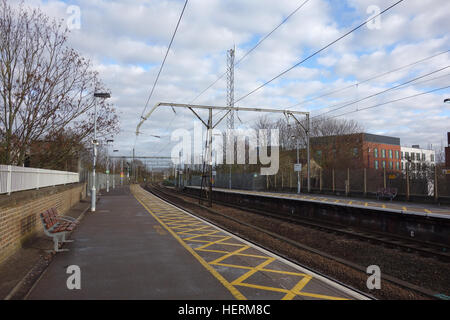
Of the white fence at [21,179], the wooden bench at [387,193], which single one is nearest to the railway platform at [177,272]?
the white fence at [21,179]

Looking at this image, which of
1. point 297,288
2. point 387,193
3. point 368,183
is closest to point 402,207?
point 387,193

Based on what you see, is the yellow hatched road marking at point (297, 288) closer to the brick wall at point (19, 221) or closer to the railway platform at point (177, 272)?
the railway platform at point (177, 272)

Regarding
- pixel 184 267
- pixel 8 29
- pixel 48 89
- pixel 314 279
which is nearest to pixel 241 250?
pixel 184 267

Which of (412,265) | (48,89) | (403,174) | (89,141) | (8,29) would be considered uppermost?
(8,29)

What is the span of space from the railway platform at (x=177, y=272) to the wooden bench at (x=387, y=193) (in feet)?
56.3

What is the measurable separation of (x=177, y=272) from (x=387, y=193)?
20.9 m

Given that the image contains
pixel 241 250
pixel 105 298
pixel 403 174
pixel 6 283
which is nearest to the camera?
pixel 105 298

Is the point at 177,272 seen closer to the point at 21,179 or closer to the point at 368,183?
the point at 21,179

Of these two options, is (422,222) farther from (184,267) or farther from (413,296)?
(184,267)

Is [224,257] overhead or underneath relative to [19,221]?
underneath

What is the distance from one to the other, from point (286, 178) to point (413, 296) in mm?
32062

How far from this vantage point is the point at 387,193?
894 inches

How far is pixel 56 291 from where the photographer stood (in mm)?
4898

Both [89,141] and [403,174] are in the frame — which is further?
[403,174]
